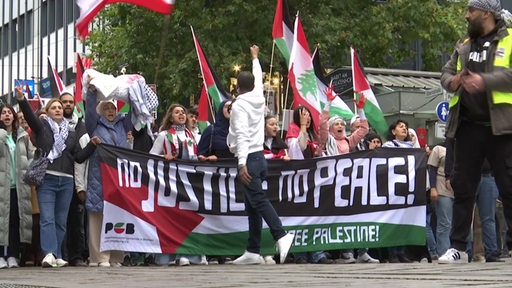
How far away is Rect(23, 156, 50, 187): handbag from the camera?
1262cm

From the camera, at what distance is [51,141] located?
508 inches

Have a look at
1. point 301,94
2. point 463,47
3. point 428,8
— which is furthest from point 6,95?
point 463,47

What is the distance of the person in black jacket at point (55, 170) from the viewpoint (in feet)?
41.7

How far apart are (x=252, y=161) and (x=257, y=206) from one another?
0.44m

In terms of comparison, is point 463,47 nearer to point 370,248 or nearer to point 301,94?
point 370,248

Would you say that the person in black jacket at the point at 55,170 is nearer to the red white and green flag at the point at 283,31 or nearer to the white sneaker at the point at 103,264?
the white sneaker at the point at 103,264

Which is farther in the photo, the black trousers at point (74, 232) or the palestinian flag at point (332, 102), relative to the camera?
the palestinian flag at point (332, 102)

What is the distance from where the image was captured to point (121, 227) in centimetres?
1288

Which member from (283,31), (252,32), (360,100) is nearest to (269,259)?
(360,100)

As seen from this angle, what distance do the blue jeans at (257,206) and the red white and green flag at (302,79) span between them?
374cm

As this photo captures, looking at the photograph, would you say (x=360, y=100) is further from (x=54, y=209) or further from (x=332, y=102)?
(x=54, y=209)

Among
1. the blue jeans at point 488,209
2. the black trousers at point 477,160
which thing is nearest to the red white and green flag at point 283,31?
the blue jeans at point 488,209

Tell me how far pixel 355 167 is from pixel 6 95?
6071cm

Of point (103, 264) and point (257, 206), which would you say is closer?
point (257, 206)
